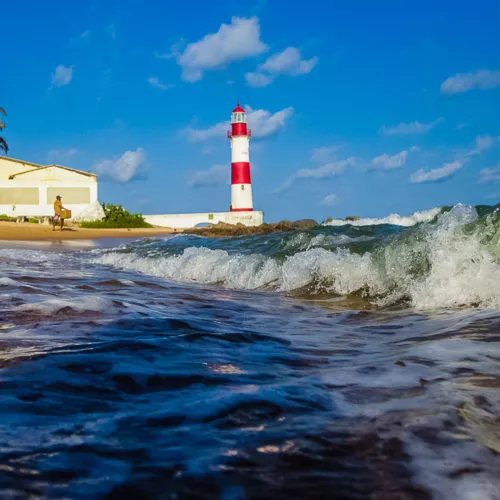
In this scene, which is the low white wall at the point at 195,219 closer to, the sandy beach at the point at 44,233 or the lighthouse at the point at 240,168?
the lighthouse at the point at 240,168

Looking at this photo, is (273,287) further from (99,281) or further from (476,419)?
(476,419)

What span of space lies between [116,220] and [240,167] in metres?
12.5

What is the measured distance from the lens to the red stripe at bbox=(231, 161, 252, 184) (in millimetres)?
40281

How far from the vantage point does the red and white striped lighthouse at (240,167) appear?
40.0 m

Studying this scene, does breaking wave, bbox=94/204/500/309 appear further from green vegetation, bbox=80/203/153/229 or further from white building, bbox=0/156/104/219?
white building, bbox=0/156/104/219

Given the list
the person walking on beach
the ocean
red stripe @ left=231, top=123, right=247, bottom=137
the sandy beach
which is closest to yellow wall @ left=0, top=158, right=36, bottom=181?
the sandy beach

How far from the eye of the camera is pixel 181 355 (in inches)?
114

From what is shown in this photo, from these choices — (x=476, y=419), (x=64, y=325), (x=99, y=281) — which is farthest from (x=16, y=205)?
(x=476, y=419)

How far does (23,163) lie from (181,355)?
36655 millimetres

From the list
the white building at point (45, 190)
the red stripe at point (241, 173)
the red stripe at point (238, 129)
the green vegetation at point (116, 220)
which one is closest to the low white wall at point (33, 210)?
the white building at point (45, 190)

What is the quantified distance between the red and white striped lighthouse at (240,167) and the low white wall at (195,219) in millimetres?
2270

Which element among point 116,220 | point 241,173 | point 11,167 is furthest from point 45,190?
point 241,173

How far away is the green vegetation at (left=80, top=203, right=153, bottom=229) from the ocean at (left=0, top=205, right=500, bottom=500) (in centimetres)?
2448

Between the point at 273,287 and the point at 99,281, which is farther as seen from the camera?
the point at 273,287
